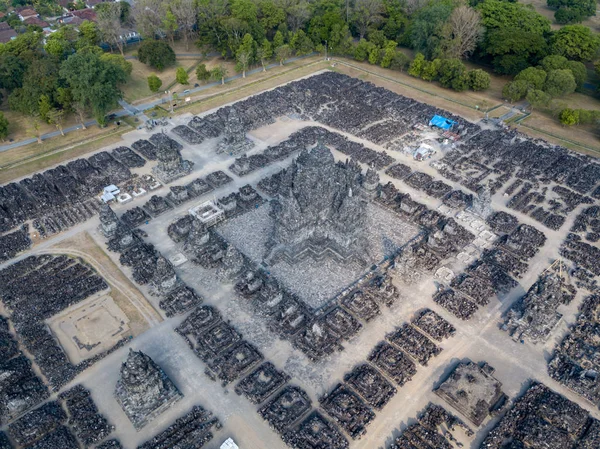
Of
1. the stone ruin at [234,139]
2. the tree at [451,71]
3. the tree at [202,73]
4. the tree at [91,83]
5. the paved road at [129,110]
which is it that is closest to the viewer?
the stone ruin at [234,139]

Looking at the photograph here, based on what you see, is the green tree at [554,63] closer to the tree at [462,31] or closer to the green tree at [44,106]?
the tree at [462,31]

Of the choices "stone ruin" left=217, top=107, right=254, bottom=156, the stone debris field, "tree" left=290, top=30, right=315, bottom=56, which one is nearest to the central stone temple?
the stone debris field

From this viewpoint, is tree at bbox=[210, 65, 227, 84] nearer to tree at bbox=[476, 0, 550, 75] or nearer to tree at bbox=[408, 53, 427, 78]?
tree at bbox=[408, 53, 427, 78]

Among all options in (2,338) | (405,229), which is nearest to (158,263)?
(2,338)

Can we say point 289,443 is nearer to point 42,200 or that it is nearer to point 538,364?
point 538,364

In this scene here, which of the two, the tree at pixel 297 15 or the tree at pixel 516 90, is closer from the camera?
the tree at pixel 516 90

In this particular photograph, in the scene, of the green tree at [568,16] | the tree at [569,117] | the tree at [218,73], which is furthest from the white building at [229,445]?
the green tree at [568,16]
